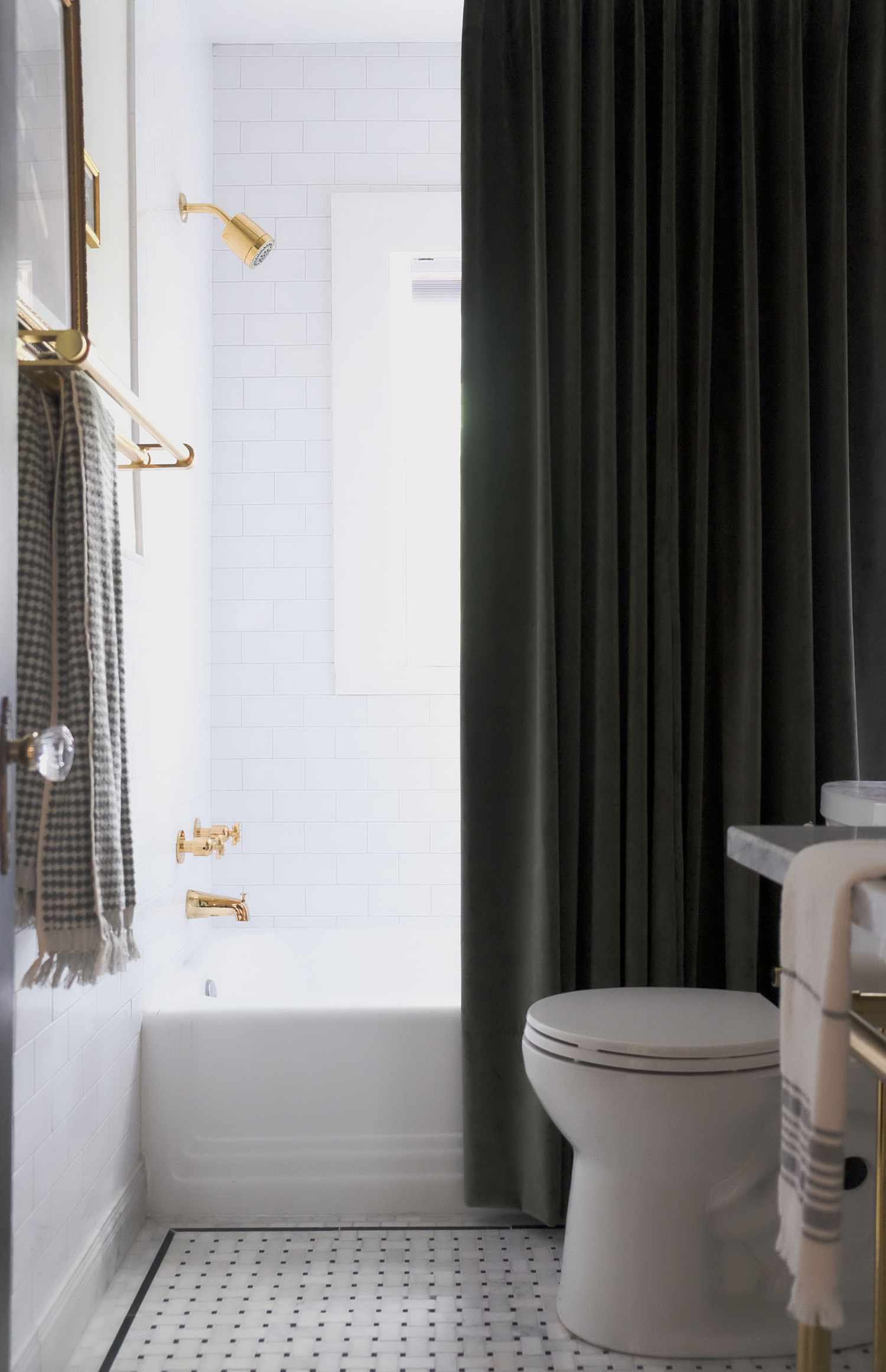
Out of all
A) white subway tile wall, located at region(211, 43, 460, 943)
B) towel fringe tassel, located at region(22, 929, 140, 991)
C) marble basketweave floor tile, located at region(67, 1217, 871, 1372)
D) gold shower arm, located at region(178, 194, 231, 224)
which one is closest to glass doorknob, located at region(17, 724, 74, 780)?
towel fringe tassel, located at region(22, 929, 140, 991)

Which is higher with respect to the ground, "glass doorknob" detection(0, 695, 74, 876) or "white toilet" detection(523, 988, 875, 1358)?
"glass doorknob" detection(0, 695, 74, 876)

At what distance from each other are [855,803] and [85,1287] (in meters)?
1.45

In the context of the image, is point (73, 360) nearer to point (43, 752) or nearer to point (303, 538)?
point (43, 752)

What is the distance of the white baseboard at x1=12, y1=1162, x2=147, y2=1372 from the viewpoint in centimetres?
162

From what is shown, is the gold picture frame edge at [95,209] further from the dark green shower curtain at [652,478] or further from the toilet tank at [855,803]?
the toilet tank at [855,803]

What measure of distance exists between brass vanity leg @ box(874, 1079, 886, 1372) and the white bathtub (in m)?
1.27

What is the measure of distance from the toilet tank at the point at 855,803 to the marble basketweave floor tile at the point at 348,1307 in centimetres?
84

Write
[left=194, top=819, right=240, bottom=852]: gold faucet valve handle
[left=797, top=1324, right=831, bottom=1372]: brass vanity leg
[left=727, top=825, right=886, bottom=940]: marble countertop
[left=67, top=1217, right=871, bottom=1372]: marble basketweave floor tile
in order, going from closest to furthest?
[left=727, top=825, right=886, bottom=940]: marble countertop
[left=797, top=1324, right=831, bottom=1372]: brass vanity leg
[left=67, top=1217, right=871, bottom=1372]: marble basketweave floor tile
[left=194, top=819, right=240, bottom=852]: gold faucet valve handle

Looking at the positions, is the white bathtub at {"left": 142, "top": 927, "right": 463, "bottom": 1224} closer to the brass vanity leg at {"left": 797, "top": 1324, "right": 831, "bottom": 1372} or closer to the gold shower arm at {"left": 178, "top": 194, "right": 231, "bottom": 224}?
the brass vanity leg at {"left": 797, "top": 1324, "right": 831, "bottom": 1372}

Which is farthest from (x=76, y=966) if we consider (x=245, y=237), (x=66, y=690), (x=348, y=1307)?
(x=245, y=237)

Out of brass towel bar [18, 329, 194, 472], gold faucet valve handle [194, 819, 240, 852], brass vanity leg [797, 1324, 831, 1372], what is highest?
brass towel bar [18, 329, 194, 472]

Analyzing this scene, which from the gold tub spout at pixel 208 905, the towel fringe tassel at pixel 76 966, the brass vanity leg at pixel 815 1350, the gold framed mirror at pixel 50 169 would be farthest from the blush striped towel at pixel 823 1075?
the gold tub spout at pixel 208 905

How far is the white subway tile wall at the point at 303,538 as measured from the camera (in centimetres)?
320

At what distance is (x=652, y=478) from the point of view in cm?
229
